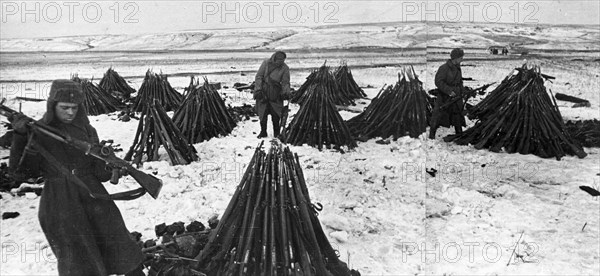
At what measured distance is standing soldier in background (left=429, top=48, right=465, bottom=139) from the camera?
470 cm

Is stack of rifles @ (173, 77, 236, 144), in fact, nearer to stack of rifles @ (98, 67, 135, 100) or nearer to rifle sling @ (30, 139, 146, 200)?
stack of rifles @ (98, 67, 135, 100)

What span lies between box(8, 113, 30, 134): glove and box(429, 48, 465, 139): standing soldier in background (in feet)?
12.6

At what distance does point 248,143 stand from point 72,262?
136 centimetres

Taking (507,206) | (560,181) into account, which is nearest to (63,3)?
(507,206)

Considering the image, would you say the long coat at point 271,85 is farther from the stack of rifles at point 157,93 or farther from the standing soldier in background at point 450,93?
the standing soldier in background at point 450,93

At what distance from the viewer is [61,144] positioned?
1783 millimetres

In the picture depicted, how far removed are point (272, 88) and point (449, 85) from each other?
2.86m

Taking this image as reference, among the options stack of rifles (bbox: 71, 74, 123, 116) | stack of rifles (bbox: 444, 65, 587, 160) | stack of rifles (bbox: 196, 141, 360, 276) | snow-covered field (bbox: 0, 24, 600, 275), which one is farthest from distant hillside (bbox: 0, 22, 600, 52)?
stack of rifles (bbox: 444, 65, 587, 160)

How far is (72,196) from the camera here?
184 cm

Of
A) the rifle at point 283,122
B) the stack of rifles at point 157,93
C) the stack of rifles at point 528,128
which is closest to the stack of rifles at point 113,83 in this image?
the stack of rifles at point 157,93

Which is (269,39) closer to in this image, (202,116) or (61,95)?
(202,116)

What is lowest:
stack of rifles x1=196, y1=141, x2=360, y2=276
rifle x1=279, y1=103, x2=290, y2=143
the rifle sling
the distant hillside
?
stack of rifles x1=196, y1=141, x2=360, y2=276


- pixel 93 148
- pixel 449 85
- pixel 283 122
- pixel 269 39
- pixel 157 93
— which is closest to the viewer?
pixel 93 148

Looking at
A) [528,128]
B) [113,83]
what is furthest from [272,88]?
[528,128]
